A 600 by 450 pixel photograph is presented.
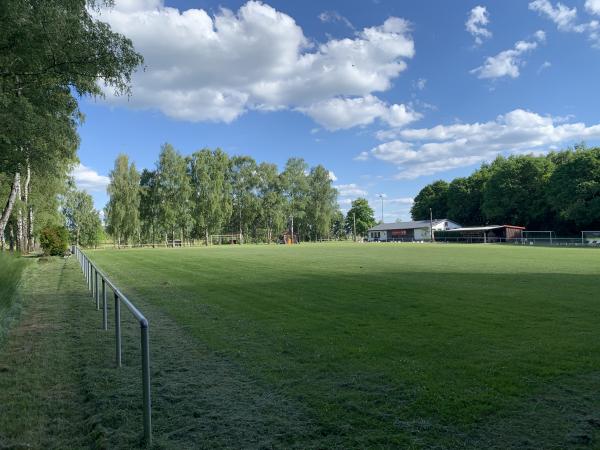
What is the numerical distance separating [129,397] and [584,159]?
8253 centimetres

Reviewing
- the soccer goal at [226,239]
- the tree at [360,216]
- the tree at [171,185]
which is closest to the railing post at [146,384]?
the tree at [171,185]

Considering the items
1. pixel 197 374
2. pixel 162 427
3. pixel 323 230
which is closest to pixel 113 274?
pixel 197 374

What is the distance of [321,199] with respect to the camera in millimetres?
106062

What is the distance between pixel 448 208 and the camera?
375 ft

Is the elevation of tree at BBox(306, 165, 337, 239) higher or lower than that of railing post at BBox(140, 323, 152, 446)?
higher

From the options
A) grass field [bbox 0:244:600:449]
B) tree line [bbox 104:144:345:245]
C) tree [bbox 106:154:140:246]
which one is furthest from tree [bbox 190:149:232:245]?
grass field [bbox 0:244:600:449]

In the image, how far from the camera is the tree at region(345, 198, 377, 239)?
13612 cm

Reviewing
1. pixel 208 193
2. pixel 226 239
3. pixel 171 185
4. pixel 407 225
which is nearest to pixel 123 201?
pixel 171 185

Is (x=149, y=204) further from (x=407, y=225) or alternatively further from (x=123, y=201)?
(x=407, y=225)

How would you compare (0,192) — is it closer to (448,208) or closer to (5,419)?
(5,419)

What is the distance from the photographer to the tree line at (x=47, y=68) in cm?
967

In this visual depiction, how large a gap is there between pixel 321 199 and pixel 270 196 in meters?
14.5

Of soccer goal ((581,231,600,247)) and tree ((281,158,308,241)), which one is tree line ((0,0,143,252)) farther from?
tree ((281,158,308,241))

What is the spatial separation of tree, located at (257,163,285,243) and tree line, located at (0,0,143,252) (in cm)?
8268
